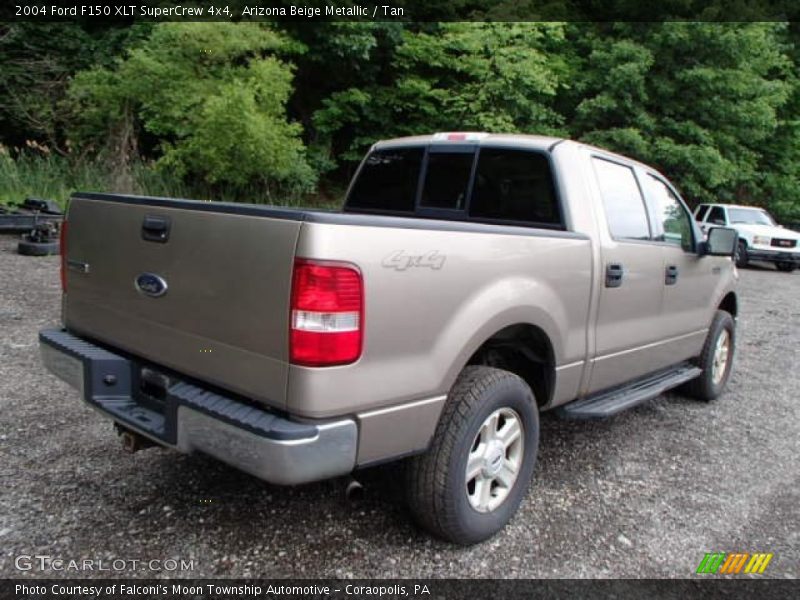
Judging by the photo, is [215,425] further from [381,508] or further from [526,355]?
[526,355]

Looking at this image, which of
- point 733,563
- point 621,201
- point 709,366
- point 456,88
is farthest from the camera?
point 456,88

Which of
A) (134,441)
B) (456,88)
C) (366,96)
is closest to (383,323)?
(134,441)

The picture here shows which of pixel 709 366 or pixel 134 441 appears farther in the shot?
pixel 709 366

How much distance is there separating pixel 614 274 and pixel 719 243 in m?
1.46

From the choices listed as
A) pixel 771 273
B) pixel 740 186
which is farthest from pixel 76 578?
pixel 740 186

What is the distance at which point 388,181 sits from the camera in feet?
13.4

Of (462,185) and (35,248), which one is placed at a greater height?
(462,185)

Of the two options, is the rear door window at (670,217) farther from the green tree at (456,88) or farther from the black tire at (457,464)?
the green tree at (456,88)

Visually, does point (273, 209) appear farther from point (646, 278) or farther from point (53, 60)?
point (53, 60)

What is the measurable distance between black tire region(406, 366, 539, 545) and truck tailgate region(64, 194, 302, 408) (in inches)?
27.8

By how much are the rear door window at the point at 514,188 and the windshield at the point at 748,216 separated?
50.6ft

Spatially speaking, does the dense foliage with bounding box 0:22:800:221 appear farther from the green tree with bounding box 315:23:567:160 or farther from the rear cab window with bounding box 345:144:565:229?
the rear cab window with bounding box 345:144:565:229

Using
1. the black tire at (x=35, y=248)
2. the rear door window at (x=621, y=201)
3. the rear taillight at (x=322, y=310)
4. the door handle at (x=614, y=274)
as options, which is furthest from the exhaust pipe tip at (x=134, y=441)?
the black tire at (x=35, y=248)

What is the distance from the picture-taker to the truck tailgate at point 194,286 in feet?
6.81
